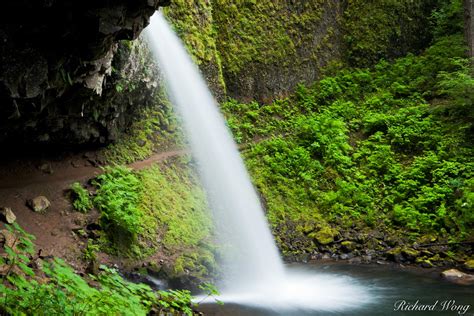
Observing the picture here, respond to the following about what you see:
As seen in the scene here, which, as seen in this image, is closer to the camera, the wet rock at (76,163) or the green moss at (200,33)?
the wet rock at (76,163)

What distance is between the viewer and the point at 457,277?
28.6 ft

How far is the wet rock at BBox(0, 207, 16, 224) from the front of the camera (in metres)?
7.21

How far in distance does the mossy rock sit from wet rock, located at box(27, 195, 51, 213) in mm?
6389

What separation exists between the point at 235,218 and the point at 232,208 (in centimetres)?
31

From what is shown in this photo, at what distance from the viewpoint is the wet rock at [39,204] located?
8.02 metres

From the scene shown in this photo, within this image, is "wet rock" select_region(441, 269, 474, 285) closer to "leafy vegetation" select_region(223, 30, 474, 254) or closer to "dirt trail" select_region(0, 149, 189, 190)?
"leafy vegetation" select_region(223, 30, 474, 254)

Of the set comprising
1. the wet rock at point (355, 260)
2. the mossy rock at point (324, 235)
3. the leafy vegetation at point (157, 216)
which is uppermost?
the leafy vegetation at point (157, 216)

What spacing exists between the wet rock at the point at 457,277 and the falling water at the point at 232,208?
1.99 meters

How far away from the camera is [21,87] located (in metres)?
5.71

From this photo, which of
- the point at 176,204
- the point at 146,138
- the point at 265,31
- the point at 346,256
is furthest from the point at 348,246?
the point at 265,31

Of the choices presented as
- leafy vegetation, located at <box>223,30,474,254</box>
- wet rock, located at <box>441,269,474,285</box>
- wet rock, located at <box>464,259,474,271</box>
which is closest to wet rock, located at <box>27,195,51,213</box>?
leafy vegetation, located at <box>223,30,474,254</box>

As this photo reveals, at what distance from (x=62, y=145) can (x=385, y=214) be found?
27.8 ft

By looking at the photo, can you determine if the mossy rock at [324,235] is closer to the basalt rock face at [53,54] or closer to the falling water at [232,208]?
Result: the falling water at [232,208]

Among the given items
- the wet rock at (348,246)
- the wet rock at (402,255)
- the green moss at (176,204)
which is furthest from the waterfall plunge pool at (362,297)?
the green moss at (176,204)
